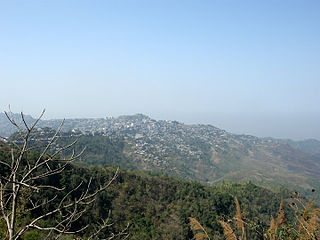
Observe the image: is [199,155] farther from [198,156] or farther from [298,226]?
[298,226]

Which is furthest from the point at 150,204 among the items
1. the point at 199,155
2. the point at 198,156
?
the point at 199,155

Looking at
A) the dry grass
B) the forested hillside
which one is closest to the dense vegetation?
the dry grass

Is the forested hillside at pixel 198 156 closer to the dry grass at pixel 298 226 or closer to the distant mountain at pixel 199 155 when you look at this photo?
the distant mountain at pixel 199 155

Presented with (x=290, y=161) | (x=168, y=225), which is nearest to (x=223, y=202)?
(x=168, y=225)

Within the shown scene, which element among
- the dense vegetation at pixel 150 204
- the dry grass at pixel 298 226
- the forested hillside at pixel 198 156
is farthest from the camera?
A: the forested hillside at pixel 198 156

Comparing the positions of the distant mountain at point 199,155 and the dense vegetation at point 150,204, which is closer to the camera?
the dense vegetation at point 150,204

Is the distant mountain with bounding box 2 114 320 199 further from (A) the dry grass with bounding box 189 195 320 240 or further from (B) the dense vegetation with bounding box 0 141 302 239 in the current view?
(A) the dry grass with bounding box 189 195 320 240

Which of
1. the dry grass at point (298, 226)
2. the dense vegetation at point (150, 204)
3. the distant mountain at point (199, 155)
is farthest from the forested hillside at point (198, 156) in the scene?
the dry grass at point (298, 226)

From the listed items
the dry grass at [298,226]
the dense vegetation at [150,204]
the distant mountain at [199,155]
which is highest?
the dry grass at [298,226]

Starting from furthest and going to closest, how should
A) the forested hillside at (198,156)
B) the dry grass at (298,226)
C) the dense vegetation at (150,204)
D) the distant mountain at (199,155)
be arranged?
the distant mountain at (199,155) < the forested hillside at (198,156) < the dense vegetation at (150,204) < the dry grass at (298,226)
